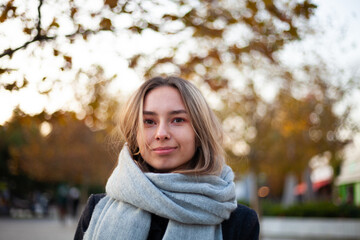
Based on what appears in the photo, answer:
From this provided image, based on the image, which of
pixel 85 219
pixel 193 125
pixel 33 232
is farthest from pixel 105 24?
pixel 33 232

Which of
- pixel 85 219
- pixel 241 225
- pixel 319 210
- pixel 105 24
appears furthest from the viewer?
pixel 319 210

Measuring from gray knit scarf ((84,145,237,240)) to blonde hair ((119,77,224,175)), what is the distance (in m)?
0.09

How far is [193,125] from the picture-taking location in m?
2.30

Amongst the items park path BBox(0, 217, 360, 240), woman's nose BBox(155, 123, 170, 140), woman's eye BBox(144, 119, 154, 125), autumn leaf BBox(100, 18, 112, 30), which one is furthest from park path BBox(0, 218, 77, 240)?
woman's nose BBox(155, 123, 170, 140)

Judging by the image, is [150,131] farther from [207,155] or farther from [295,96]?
[295,96]

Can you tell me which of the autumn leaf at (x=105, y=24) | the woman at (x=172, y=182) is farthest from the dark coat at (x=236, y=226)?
the autumn leaf at (x=105, y=24)

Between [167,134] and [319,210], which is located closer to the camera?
[167,134]

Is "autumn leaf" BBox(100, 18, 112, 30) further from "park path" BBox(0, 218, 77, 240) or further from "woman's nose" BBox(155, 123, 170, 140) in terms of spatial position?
"park path" BBox(0, 218, 77, 240)

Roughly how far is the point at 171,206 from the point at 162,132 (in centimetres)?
42

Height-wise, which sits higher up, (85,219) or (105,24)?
(105,24)

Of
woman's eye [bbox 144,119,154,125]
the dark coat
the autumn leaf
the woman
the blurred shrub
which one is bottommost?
the blurred shrub

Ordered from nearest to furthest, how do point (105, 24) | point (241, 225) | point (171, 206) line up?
point (171, 206) → point (241, 225) → point (105, 24)

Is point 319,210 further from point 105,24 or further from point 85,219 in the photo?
point 85,219

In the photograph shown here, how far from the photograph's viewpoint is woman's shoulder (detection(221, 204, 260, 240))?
2264 millimetres
